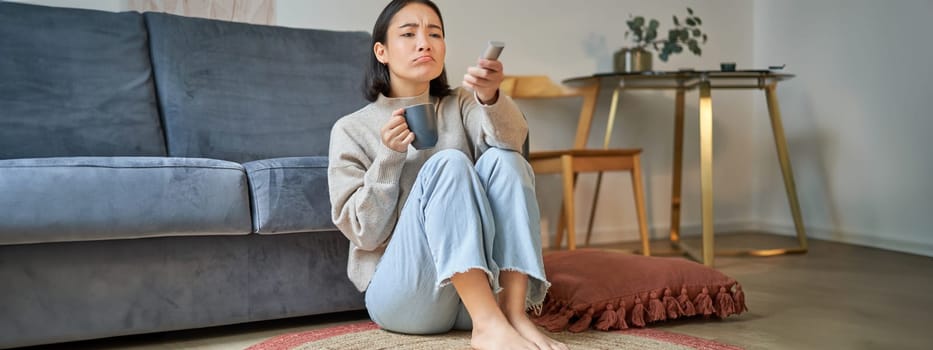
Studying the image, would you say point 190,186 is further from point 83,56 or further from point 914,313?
point 914,313

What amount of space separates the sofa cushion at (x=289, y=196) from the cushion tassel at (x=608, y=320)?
0.64 metres

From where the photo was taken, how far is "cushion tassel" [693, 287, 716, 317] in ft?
6.21

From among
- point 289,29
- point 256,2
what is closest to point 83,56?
point 289,29

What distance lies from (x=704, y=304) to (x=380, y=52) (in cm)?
94

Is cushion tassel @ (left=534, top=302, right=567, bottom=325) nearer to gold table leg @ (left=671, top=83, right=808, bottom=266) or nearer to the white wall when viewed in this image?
gold table leg @ (left=671, top=83, right=808, bottom=266)

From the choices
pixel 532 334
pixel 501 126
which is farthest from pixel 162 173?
pixel 532 334

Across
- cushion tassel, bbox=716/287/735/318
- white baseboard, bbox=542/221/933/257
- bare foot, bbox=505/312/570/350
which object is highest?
bare foot, bbox=505/312/570/350

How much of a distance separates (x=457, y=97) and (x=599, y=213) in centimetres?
198

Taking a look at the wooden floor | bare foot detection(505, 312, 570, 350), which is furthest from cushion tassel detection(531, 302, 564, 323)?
bare foot detection(505, 312, 570, 350)

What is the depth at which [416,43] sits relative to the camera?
5.31ft

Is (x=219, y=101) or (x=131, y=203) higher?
(x=219, y=101)

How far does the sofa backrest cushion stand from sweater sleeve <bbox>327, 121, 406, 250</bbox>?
0.67 m

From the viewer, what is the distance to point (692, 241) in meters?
3.58

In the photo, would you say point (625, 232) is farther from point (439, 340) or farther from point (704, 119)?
point (439, 340)
